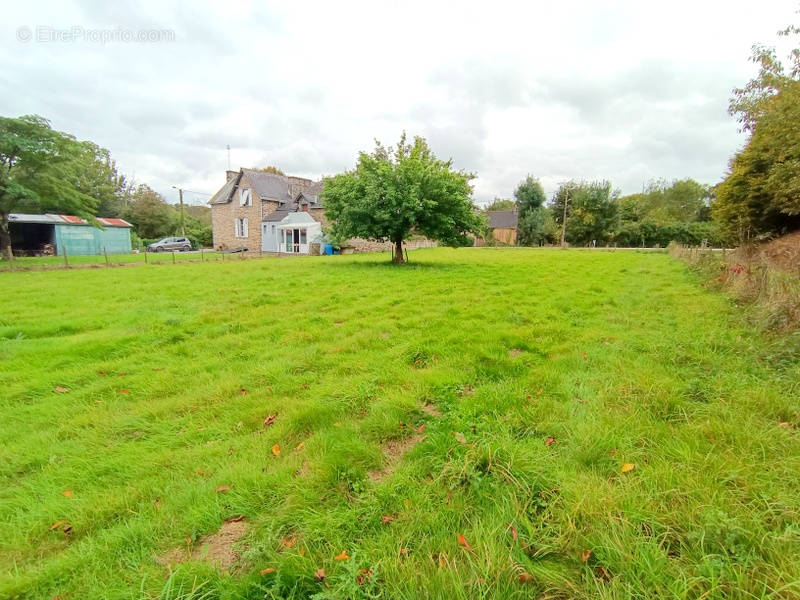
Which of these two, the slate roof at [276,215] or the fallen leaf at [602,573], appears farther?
the slate roof at [276,215]

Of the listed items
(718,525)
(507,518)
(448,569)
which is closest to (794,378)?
(718,525)

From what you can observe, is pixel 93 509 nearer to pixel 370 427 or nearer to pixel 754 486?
pixel 370 427

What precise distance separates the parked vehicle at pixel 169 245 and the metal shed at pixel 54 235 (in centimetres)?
484

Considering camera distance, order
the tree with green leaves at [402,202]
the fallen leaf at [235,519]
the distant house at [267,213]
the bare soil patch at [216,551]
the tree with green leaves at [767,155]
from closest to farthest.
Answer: the bare soil patch at [216,551]
the fallen leaf at [235,519]
the tree with green leaves at [767,155]
the tree with green leaves at [402,202]
the distant house at [267,213]

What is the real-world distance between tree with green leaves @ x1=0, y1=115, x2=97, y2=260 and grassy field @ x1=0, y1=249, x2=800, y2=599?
53.1 feet

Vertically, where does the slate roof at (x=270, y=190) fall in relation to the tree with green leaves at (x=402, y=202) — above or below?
above

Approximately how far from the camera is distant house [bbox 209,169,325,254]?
27.6 meters

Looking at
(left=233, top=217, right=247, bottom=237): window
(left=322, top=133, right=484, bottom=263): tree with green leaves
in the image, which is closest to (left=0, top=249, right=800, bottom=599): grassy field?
(left=322, top=133, right=484, bottom=263): tree with green leaves

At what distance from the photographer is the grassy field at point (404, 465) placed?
5.24 feet

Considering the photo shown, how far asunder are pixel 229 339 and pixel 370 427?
3.38 m

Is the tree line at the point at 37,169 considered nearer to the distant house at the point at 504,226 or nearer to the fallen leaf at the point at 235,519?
the fallen leaf at the point at 235,519

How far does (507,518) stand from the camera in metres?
1.87

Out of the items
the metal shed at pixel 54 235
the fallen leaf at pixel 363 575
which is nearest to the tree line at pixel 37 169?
the metal shed at pixel 54 235

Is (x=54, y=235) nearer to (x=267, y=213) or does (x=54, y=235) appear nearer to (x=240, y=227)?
(x=240, y=227)
